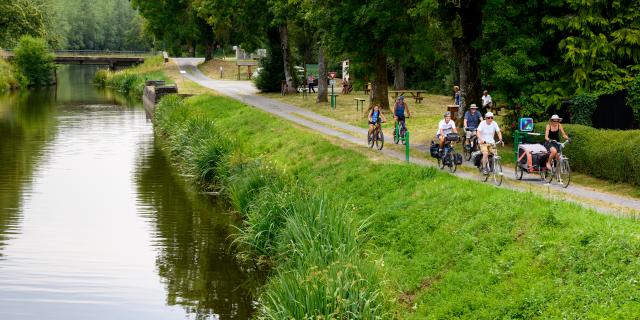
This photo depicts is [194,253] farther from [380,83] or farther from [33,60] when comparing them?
[33,60]

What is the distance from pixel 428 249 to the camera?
1656cm

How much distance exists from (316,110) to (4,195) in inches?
830

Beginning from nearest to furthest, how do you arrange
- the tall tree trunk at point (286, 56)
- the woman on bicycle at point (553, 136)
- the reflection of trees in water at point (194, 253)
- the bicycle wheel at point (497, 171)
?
the reflection of trees in water at point (194, 253) → the woman on bicycle at point (553, 136) → the bicycle wheel at point (497, 171) → the tall tree trunk at point (286, 56)

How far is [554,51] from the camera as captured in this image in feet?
91.8

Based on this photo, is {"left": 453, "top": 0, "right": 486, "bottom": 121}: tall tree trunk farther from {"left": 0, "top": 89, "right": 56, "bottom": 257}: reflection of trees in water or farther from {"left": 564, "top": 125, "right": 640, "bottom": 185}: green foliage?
{"left": 0, "top": 89, "right": 56, "bottom": 257}: reflection of trees in water

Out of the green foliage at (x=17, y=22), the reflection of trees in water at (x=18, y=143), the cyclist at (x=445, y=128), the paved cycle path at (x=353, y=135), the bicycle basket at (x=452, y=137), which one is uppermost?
the green foliage at (x=17, y=22)

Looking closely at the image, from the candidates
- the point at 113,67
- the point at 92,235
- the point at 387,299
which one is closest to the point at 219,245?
the point at 92,235

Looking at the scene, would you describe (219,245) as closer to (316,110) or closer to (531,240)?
(531,240)

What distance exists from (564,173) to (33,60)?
8389 centimetres

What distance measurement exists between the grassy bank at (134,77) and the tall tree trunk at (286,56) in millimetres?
24174

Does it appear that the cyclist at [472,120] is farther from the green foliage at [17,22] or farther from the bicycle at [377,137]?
the green foliage at [17,22]

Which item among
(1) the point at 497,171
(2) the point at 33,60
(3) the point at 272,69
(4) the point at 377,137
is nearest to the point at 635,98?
(1) the point at 497,171

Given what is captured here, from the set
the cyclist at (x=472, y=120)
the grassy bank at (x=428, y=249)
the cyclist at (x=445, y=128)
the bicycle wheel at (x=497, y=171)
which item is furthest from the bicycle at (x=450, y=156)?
the bicycle wheel at (x=497, y=171)

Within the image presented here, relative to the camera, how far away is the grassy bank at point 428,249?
12469 millimetres
